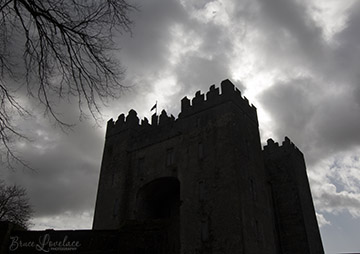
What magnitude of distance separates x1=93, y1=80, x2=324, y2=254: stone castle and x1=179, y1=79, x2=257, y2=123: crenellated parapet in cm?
9

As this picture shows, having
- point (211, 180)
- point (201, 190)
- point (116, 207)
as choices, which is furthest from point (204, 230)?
point (116, 207)

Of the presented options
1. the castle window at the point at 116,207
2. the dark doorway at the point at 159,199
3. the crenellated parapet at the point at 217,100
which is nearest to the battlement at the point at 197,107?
the crenellated parapet at the point at 217,100

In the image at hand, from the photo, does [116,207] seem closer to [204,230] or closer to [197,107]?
[204,230]

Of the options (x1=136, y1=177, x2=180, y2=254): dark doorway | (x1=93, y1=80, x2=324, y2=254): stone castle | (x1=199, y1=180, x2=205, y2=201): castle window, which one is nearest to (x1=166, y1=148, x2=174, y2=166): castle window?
(x1=93, y1=80, x2=324, y2=254): stone castle

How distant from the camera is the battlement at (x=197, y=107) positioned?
84.6 ft

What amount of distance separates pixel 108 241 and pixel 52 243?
5.96 m

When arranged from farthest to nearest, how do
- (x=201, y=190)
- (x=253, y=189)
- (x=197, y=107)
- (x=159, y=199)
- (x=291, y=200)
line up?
1. (x=291, y=200)
2. (x=159, y=199)
3. (x=197, y=107)
4. (x=253, y=189)
5. (x=201, y=190)

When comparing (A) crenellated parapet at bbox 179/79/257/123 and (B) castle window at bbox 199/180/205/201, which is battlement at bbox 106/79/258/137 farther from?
(B) castle window at bbox 199/180/205/201

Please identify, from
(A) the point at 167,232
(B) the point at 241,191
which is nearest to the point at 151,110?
(B) the point at 241,191

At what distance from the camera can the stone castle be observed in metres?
21.4

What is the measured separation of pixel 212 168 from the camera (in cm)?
2319

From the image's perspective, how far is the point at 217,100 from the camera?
25844mm

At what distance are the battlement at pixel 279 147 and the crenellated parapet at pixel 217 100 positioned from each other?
574 centimetres

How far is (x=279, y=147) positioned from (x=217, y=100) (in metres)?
10.5
